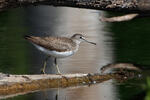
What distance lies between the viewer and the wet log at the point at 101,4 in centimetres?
862

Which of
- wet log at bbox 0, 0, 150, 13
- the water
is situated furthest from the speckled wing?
the water

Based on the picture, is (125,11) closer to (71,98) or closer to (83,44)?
(71,98)

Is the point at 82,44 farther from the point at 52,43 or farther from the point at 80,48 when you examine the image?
the point at 52,43

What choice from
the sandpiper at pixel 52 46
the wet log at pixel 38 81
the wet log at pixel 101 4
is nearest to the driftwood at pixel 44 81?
the wet log at pixel 38 81

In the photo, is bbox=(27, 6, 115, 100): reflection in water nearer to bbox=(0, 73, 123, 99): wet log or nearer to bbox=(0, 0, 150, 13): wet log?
bbox=(0, 73, 123, 99): wet log

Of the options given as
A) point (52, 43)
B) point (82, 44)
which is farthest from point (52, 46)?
point (82, 44)

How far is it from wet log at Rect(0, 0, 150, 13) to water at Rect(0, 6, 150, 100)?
1.15m

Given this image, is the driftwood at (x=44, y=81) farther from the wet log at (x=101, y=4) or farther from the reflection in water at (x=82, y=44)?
the wet log at (x=101, y=4)

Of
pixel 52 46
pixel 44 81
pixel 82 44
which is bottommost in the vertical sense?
pixel 82 44

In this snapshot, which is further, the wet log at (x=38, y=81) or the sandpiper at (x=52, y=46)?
the sandpiper at (x=52, y=46)

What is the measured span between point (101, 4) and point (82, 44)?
12.8 ft

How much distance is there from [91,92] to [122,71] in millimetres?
871

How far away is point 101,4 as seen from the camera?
342 inches

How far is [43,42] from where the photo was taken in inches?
345
